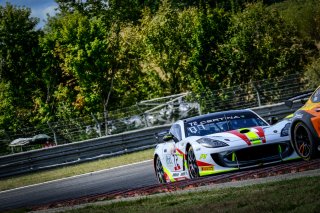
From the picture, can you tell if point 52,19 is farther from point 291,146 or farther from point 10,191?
point 291,146

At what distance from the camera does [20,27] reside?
52.5 meters

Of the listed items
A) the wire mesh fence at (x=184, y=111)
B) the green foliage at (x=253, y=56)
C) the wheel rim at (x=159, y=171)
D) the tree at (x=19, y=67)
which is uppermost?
the tree at (x=19, y=67)

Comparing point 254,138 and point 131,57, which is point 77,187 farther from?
point 131,57

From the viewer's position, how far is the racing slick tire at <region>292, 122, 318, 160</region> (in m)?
10.2

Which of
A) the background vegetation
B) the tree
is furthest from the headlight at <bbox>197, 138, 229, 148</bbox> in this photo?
the tree

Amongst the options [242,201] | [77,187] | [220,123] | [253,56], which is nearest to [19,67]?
[253,56]

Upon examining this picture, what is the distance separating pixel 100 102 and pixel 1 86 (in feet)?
25.8

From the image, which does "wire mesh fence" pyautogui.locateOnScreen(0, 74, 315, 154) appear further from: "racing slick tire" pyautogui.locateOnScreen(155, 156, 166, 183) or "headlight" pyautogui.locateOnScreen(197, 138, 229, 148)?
"headlight" pyautogui.locateOnScreen(197, 138, 229, 148)

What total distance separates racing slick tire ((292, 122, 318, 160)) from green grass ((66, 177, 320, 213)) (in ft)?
7.26

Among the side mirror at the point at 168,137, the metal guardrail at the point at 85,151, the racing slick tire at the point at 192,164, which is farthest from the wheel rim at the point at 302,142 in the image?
the metal guardrail at the point at 85,151

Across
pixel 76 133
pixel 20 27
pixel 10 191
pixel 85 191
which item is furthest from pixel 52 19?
pixel 85 191

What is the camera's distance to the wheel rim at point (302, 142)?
1043 cm

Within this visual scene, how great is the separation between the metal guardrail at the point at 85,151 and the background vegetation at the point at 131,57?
57.2ft

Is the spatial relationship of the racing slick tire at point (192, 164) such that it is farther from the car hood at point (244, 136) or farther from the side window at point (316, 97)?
the side window at point (316, 97)
